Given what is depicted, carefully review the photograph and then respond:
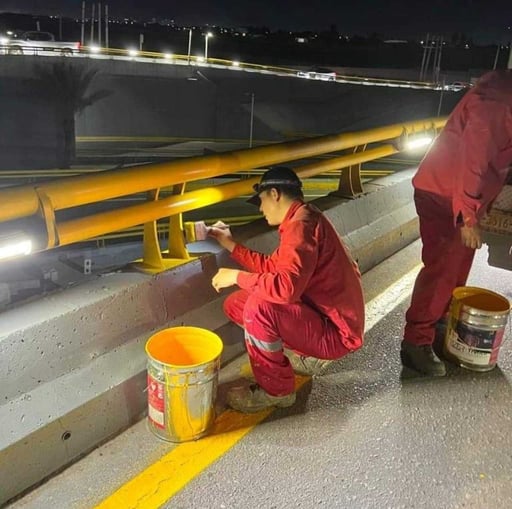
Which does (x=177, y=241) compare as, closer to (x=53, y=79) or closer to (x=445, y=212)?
(x=445, y=212)

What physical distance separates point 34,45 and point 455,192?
37.8 meters

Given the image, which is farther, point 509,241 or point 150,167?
point 509,241

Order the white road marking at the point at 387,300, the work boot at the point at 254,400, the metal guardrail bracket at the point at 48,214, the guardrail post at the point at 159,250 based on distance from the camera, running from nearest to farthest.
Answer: the metal guardrail bracket at the point at 48,214, the work boot at the point at 254,400, the guardrail post at the point at 159,250, the white road marking at the point at 387,300

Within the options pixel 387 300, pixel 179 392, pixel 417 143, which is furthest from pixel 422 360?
pixel 417 143

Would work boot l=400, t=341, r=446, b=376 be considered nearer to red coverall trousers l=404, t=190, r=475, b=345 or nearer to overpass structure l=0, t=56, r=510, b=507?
red coverall trousers l=404, t=190, r=475, b=345

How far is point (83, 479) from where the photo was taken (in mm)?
2824

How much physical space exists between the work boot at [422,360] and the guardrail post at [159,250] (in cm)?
167

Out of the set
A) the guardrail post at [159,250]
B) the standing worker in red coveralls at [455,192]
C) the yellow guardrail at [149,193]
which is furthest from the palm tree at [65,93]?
the standing worker in red coveralls at [455,192]

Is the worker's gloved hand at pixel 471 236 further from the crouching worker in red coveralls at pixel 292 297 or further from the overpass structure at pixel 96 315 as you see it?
the overpass structure at pixel 96 315

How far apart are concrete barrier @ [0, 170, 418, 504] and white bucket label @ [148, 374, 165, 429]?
0.18m

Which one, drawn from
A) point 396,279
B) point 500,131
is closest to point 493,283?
point 396,279

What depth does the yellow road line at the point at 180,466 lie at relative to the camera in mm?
2697

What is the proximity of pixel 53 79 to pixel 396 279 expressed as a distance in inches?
1134

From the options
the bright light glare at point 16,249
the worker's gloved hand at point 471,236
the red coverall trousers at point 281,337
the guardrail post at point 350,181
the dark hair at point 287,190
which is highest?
the dark hair at point 287,190
